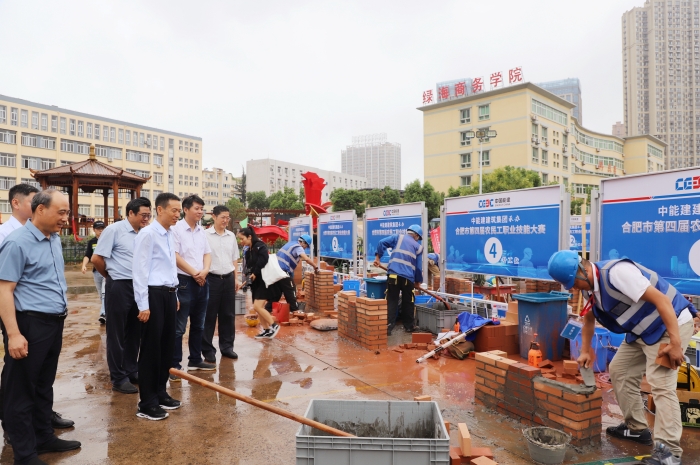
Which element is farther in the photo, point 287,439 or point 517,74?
point 517,74

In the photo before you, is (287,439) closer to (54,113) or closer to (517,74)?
(517,74)

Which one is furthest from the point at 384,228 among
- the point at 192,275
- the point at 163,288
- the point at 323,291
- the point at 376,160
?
the point at 376,160

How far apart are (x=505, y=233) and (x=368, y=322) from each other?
7.88ft

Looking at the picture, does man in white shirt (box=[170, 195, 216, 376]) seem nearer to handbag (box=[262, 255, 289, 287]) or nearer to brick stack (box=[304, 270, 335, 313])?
handbag (box=[262, 255, 289, 287])

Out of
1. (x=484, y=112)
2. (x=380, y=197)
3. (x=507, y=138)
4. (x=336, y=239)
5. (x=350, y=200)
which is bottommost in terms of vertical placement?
(x=336, y=239)

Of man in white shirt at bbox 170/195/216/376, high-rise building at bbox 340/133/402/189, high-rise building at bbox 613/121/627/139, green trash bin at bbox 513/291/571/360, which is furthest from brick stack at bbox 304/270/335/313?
high-rise building at bbox 340/133/402/189

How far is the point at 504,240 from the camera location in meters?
6.77

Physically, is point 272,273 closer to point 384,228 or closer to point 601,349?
point 384,228

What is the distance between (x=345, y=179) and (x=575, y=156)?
221 ft

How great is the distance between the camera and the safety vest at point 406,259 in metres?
7.13

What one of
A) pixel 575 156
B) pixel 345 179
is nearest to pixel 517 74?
pixel 575 156

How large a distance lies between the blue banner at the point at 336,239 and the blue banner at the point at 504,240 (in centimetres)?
348

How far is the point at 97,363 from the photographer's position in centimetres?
574

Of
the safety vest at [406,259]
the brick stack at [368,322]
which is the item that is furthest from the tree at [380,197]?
the brick stack at [368,322]
